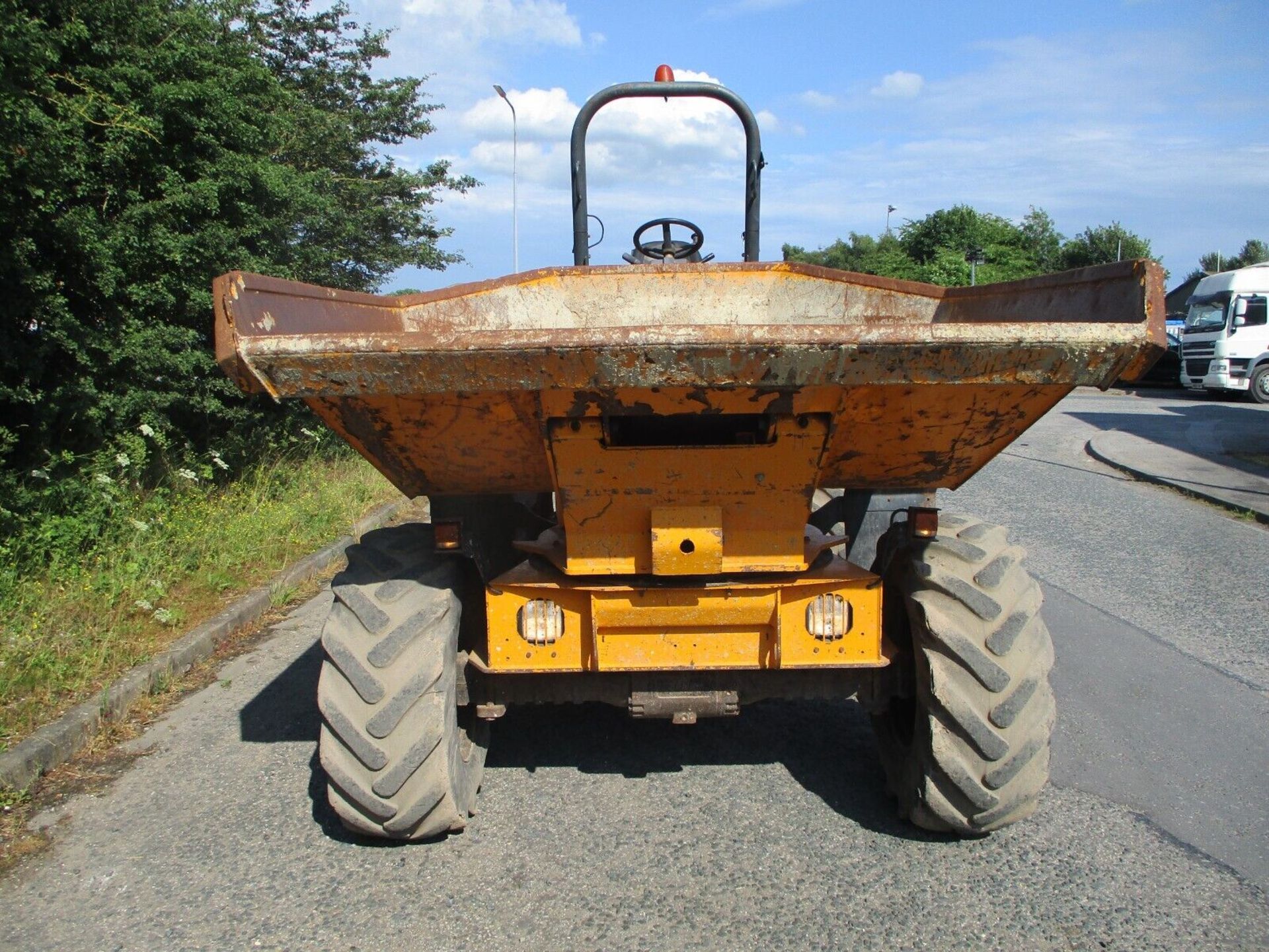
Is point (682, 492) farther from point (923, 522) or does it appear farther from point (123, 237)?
point (123, 237)

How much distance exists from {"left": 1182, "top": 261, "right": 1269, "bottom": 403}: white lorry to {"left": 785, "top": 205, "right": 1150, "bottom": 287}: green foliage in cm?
834

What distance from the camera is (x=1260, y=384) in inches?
862

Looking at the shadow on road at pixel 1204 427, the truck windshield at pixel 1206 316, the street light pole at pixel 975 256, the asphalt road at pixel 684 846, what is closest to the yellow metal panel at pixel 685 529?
the asphalt road at pixel 684 846

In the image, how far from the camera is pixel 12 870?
3.18 meters

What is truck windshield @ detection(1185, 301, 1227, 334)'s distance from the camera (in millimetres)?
22702


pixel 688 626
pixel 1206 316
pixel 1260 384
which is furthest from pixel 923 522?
pixel 1206 316

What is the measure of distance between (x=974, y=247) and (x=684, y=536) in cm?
4342

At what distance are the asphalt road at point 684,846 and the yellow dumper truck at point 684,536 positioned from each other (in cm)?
22

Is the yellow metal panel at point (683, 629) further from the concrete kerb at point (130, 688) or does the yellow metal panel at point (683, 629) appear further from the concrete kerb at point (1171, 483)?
the concrete kerb at point (1171, 483)

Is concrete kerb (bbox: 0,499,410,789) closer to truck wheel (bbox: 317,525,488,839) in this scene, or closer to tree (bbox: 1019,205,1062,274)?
truck wheel (bbox: 317,525,488,839)

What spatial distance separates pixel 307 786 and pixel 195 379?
4343mm

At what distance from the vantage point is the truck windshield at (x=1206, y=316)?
22.7 m

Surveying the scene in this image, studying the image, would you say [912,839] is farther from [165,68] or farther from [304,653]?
[165,68]

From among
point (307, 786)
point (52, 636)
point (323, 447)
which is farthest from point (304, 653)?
point (323, 447)
